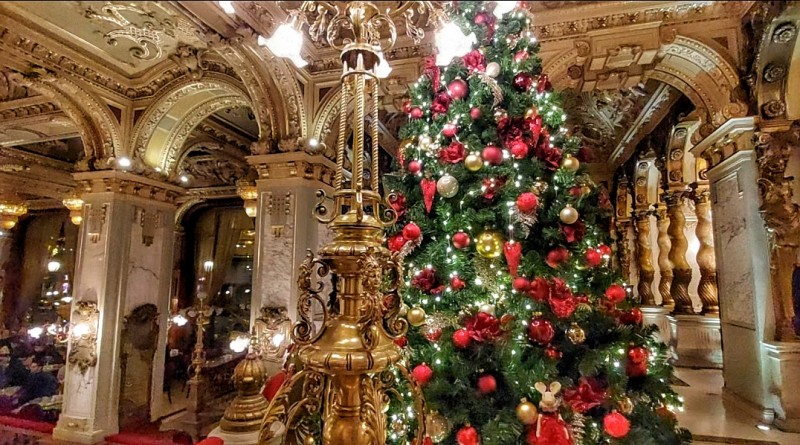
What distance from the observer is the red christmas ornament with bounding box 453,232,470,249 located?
2.22 meters

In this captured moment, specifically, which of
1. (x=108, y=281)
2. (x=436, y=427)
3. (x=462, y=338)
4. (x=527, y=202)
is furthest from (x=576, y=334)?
(x=108, y=281)

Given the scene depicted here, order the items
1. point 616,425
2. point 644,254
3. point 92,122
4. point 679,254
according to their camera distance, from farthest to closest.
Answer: point 644,254 < point 679,254 < point 92,122 < point 616,425

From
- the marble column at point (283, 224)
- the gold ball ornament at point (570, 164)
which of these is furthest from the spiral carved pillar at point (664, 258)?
the marble column at point (283, 224)

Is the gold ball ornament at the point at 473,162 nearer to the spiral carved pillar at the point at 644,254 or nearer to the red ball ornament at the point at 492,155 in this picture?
the red ball ornament at the point at 492,155

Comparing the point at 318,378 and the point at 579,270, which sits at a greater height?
the point at 579,270

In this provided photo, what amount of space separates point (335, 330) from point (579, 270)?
128cm

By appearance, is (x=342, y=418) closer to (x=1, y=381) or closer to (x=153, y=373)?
(x=153, y=373)

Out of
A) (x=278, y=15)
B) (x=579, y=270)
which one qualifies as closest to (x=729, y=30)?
(x=579, y=270)

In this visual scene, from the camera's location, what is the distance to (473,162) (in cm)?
228

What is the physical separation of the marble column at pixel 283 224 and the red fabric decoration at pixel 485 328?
2.23m

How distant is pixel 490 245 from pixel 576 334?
0.58 meters

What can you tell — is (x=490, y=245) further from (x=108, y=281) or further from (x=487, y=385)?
(x=108, y=281)

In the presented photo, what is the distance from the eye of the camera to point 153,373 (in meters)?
5.29

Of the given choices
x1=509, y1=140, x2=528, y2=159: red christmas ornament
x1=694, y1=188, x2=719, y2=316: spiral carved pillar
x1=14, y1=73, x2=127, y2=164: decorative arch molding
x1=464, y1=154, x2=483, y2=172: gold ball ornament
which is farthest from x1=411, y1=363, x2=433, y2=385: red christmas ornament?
x1=694, y1=188, x2=719, y2=316: spiral carved pillar
